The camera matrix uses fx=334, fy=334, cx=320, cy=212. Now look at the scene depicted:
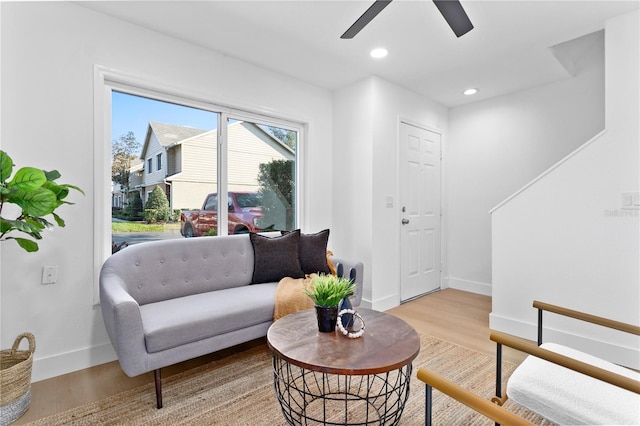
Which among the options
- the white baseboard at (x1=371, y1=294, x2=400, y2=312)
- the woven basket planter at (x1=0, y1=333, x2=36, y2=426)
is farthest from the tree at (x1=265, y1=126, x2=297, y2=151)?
the woven basket planter at (x1=0, y1=333, x2=36, y2=426)

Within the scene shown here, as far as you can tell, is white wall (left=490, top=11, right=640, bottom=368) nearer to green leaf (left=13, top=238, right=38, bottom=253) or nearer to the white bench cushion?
the white bench cushion

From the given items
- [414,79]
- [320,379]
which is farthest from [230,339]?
[414,79]

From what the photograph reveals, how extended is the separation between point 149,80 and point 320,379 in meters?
2.53

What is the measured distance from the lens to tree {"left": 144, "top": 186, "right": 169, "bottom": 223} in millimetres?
2773

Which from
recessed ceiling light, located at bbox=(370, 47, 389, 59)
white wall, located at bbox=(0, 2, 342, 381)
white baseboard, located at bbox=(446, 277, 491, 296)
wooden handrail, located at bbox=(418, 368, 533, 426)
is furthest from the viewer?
white baseboard, located at bbox=(446, 277, 491, 296)

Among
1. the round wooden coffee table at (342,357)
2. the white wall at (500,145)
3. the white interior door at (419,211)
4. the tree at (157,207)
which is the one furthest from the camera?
the white interior door at (419,211)

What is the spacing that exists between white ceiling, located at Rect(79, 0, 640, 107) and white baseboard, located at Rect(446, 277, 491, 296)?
7.96 feet

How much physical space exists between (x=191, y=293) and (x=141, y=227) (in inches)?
27.9

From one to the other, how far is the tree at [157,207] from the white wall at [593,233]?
2997 mm

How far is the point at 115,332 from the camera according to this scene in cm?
184

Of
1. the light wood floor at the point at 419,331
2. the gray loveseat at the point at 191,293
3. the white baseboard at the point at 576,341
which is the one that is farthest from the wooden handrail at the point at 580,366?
the white baseboard at the point at 576,341

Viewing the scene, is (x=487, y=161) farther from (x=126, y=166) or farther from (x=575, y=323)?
(x=126, y=166)

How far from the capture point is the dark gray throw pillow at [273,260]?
9.34 ft

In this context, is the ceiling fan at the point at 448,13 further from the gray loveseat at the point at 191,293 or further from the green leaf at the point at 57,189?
the green leaf at the point at 57,189
